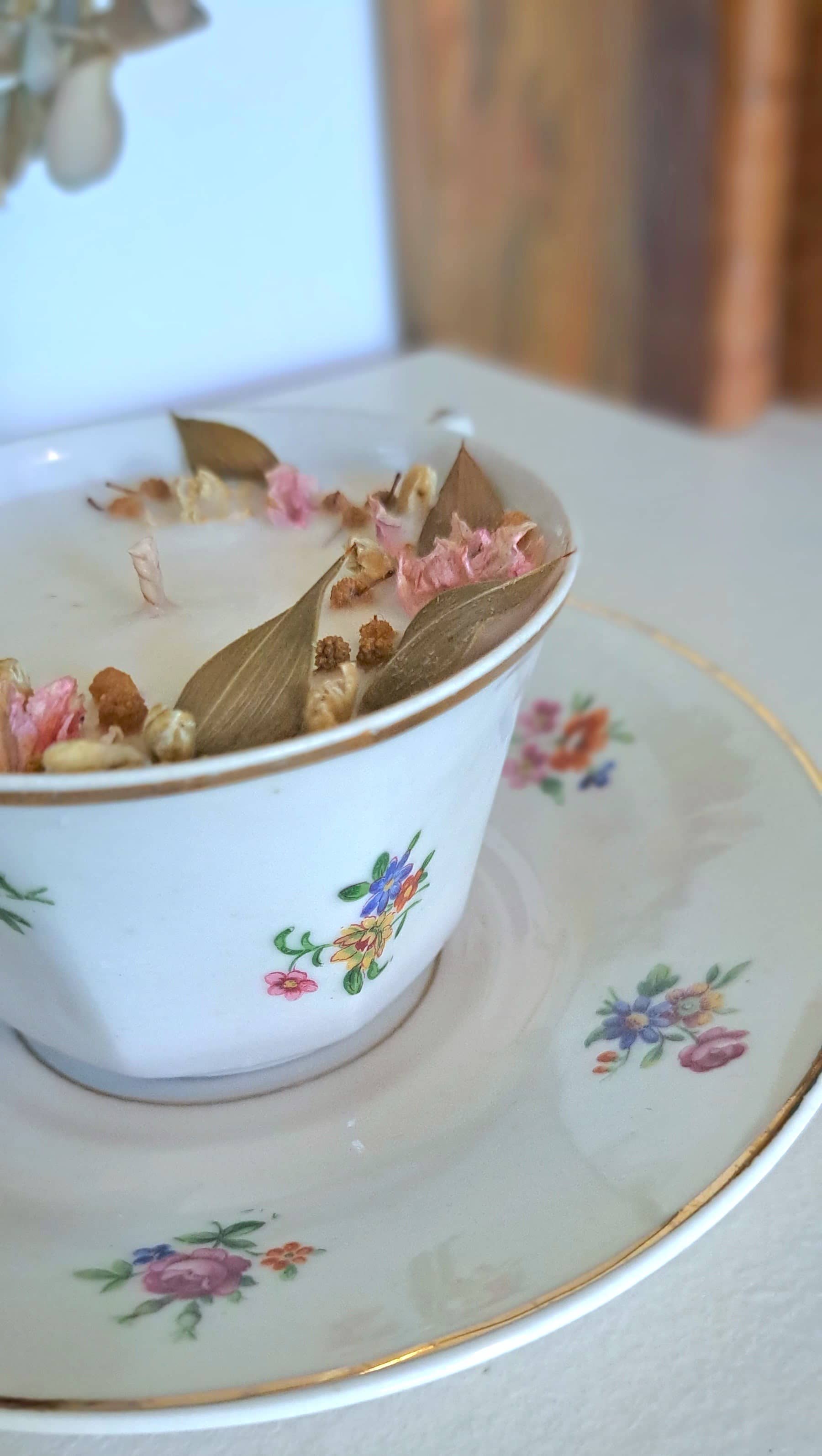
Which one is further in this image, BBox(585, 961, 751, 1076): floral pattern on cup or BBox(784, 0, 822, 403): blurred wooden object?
BBox(784, 0, 822, 403): blurred wooden object

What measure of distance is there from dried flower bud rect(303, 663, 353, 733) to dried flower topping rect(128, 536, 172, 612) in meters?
0.06

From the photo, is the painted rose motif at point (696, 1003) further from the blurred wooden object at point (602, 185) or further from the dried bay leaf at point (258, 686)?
the blurred wooden object at point (602, 185)

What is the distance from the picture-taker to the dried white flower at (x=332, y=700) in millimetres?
277

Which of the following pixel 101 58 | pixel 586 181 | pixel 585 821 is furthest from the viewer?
pixel 586 181

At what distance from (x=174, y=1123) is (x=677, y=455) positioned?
58cm

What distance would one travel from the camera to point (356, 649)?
0.32 m

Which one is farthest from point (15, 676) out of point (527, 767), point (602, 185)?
point (602, 185)

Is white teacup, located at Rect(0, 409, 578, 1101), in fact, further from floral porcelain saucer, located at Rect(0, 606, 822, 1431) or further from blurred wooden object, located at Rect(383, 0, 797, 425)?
blurred wooden object, located at Rect(383, 0, 797, 425)

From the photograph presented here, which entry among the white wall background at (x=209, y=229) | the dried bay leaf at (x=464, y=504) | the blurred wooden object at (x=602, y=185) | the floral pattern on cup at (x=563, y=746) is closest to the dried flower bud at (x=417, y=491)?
the dried bay leaf at (x=464, y=504)

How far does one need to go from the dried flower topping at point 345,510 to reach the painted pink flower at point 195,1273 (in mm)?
210

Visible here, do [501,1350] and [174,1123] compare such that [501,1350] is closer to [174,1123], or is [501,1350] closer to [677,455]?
[174,1123]

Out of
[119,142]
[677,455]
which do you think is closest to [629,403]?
[677,455]

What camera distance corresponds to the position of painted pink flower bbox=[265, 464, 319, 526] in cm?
39

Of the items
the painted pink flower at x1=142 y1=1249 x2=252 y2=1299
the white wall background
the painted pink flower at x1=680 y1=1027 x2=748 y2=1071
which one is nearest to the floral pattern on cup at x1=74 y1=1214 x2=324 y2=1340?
the painted pink flower at x1=142 y1=1249 x2=252 y2=1299
